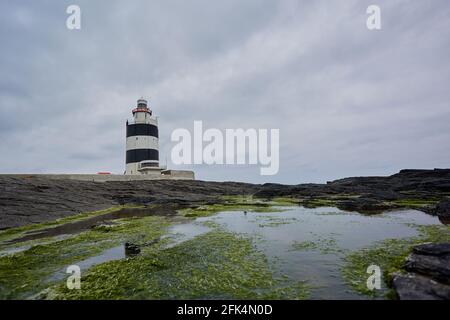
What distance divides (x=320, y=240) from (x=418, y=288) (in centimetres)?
496

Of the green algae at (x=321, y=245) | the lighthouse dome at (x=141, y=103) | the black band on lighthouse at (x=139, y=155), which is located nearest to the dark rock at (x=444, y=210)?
the green algae at (x=321, y=245)

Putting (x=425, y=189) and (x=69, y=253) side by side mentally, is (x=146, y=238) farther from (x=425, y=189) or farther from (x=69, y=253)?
(x=425, y=189)

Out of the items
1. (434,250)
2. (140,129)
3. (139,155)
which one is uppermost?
(140,129)

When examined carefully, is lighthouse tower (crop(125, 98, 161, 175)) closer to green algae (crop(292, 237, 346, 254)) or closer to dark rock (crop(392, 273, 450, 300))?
green algae (crop(292, 237, 346, 254))

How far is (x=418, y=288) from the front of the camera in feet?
14.4

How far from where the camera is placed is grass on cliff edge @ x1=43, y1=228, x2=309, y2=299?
5.12m

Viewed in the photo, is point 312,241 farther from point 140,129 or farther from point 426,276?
point 140,129

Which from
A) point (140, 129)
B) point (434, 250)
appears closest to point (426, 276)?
point (434, 250)

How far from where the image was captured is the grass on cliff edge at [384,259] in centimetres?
514

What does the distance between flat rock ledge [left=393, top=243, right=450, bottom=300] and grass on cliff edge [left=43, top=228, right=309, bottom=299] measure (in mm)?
1665

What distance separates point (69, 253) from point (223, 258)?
4704mm
